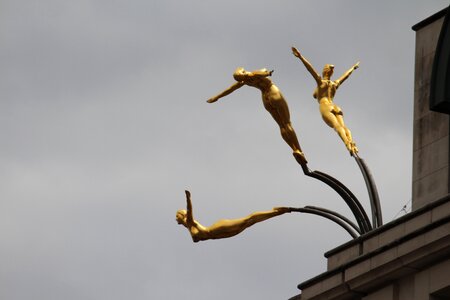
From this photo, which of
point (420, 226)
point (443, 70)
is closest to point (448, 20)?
point (443, 70)

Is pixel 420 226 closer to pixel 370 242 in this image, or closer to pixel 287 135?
pixel 370 242

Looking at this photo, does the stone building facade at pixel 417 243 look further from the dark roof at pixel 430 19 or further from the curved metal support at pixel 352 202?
the curved metal support at pixel 352 202

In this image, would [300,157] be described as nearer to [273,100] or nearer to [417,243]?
[273,100]

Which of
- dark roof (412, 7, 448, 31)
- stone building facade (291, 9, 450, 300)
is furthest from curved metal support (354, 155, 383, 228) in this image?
dark roof (412, 7, 448, 31)

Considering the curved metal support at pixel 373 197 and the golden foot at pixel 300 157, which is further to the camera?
the golden foot at pixel 300 157

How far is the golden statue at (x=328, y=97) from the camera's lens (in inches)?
2697

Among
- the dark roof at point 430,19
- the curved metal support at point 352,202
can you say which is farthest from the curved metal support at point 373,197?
the dark roof at point 430,19

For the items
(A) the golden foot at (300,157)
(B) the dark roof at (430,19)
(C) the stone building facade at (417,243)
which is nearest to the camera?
(C) the stone building facade at (417,243)

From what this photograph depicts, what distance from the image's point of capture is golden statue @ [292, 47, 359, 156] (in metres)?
68.5

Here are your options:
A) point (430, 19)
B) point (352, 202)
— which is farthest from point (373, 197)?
point (430, 19)

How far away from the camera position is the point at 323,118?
2717 inches

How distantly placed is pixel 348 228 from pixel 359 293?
3.33 m

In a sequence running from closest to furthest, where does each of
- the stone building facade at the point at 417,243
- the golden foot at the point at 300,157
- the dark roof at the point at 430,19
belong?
the stone building facade at the point at 417,243, the dark roof at the point at 430,19, the golden foot at the point at 300,157

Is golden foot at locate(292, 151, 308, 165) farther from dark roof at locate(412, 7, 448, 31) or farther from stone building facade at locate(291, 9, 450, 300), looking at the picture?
dark roof at locate(412, 7, 448, 31)
